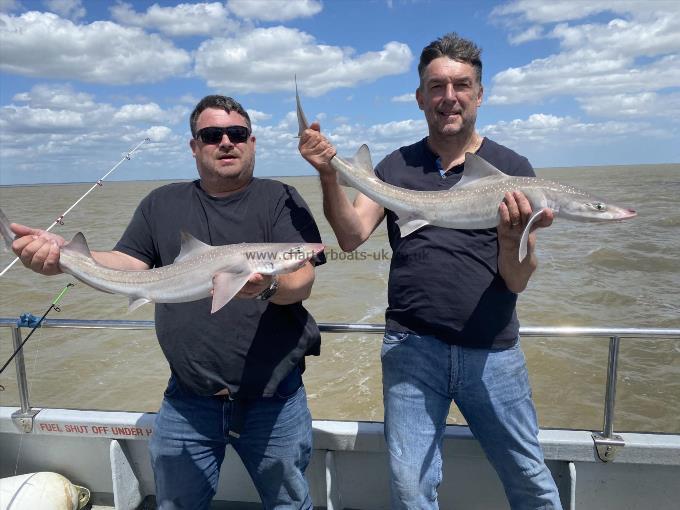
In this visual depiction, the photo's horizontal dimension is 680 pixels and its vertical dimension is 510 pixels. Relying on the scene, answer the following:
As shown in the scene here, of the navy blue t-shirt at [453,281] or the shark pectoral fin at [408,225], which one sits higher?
the shark pectoral fin at [408,225]

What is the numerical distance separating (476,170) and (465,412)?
1.51 m

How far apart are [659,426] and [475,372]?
22.8 ft

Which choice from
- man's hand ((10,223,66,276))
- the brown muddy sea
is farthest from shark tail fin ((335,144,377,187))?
the brown muddy sea

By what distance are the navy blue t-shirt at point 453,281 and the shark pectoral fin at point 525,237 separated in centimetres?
30

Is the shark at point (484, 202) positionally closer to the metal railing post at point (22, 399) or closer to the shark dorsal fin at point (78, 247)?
the shark dorsal fin at point (78, 247)

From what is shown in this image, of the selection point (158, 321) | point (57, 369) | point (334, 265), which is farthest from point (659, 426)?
point (334, 265)

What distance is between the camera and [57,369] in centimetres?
1067

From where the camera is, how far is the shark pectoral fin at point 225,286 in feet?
9.50

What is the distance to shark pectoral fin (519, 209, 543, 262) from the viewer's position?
2.91 meters

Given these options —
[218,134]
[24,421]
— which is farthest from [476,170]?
[24,421]

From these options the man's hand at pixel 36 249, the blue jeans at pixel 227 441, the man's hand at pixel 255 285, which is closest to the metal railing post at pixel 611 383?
the blue jeans at pixel 227 441

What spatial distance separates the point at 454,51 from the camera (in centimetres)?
329

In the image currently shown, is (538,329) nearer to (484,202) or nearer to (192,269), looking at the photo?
(484,202)

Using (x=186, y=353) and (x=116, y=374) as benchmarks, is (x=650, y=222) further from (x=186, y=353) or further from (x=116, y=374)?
(x=186, y=353)
